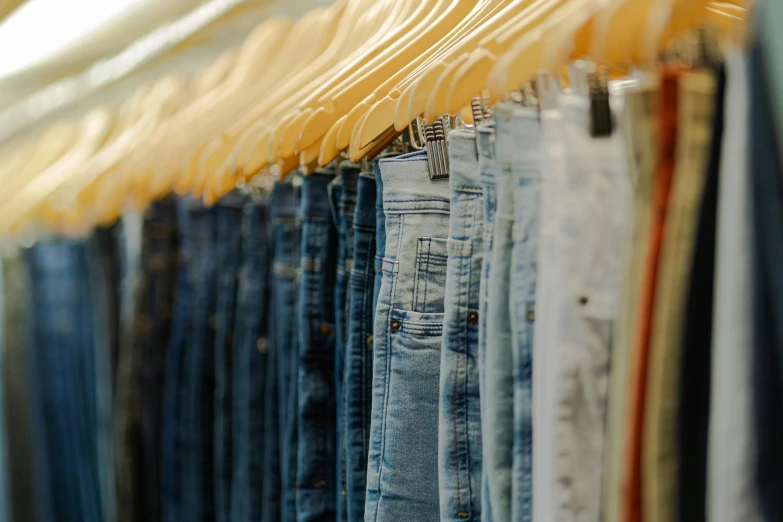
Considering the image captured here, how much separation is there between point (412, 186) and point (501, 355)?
0.23 metres

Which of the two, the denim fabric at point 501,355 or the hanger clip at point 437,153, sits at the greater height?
the hanger clip at point 437,153

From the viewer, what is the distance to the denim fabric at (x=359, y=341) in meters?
0.83

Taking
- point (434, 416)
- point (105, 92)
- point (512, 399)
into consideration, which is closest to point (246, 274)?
point (434, 416)

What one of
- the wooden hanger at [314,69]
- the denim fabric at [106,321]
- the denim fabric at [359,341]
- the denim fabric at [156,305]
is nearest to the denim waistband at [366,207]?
the denim fabric at [359,341]

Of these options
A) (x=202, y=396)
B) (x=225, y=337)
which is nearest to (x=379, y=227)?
(x=225, y=337)

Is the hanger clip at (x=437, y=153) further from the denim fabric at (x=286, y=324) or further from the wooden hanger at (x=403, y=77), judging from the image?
the denim fabric at (x=286, y=324)

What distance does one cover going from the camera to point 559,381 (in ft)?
1.68

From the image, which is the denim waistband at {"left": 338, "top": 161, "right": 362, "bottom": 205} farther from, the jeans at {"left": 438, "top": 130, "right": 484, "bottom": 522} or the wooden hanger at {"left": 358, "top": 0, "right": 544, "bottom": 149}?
the jeans at {"left": 438, "top": 130, "right": 484, "bottom": 522}

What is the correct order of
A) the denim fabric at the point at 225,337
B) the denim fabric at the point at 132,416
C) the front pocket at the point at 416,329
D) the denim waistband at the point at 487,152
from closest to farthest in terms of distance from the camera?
the denim waistband at the point at 487,152, the front pocket at the point at 416,329, the denim fabric at the point at 225,337, the denim fabric at the point at 132,416

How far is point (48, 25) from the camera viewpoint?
6.47 feet

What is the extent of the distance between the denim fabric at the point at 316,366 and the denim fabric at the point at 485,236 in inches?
12.4

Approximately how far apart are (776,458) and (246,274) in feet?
2.69

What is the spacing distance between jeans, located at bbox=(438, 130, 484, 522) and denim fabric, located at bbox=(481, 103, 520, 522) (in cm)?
6

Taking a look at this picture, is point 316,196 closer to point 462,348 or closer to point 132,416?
point 462,348
